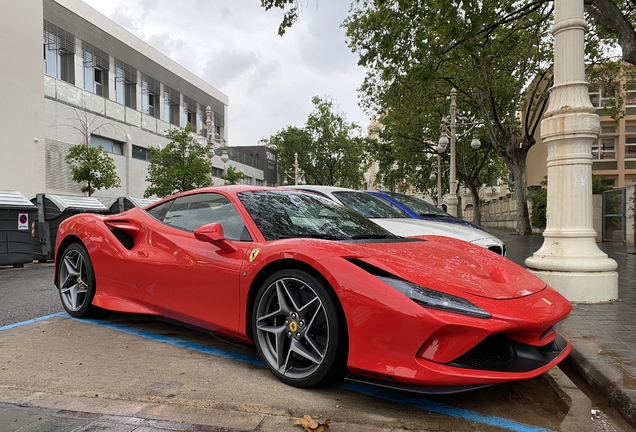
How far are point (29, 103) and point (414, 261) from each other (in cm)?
2120

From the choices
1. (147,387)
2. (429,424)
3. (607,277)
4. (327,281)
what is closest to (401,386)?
(429,424)

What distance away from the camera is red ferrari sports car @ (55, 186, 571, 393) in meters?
2.33

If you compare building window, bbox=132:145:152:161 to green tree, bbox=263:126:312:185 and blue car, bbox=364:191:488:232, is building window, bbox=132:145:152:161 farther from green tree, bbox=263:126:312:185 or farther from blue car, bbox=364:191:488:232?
blue car, bbox=364:191:488:232

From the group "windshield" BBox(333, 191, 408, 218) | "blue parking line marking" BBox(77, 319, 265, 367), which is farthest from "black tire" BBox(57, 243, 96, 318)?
"windshield" BBox(333, 191, 408, 218)

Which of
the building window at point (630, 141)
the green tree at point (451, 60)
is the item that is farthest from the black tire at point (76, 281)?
the building window at point (630, 141)

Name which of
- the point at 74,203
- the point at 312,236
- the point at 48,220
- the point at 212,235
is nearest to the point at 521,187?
the point at 74,203

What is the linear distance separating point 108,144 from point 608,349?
27816mm

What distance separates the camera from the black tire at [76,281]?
4.28 meters

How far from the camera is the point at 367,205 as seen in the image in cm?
692

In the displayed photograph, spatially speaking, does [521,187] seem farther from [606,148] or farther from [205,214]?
[205,214]

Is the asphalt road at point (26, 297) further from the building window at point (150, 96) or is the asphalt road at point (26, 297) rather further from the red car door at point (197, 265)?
the building window at point (150, 96)

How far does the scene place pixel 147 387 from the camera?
2801mm

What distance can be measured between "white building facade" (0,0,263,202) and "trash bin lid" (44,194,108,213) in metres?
8.03

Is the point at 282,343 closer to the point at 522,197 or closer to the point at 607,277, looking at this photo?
the point at 607,277
